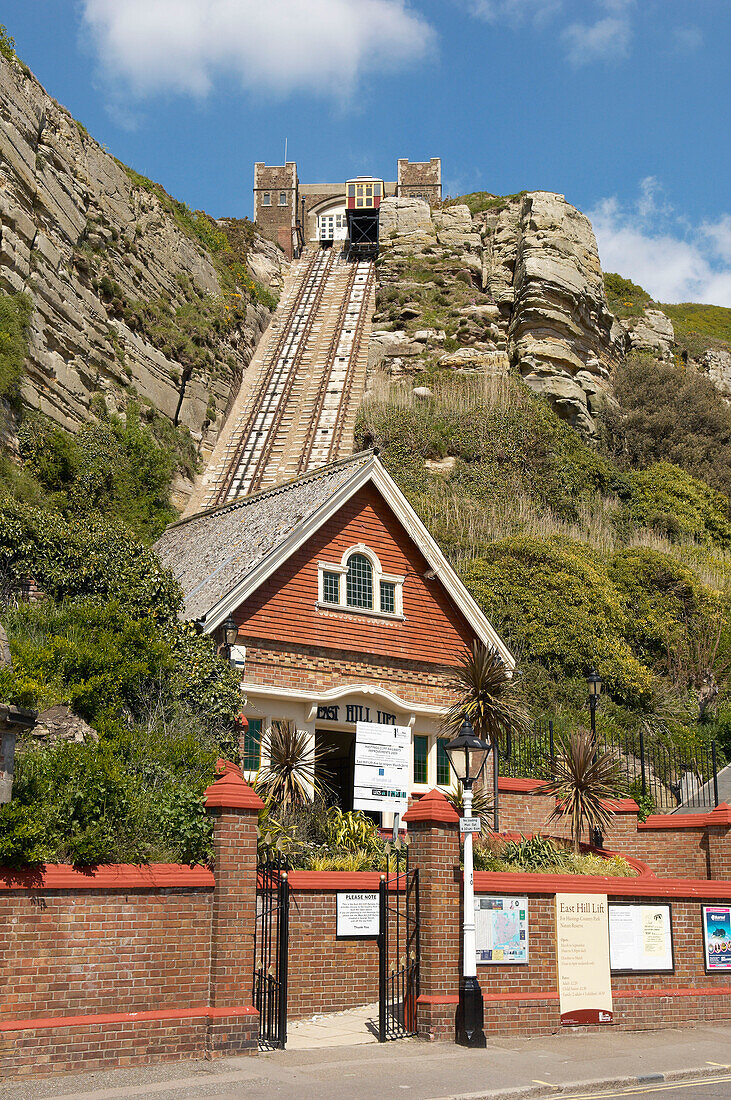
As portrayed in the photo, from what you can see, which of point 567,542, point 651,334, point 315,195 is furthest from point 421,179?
point 567,542

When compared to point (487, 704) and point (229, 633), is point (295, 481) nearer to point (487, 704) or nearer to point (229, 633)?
point (229, 633)

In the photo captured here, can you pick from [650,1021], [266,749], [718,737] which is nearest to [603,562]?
[718,737]

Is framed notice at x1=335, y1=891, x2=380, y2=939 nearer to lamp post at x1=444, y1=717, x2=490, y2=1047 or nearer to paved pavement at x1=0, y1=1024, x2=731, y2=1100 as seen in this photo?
lamp post at x1=444, y1=717, x2=490, y2=1047

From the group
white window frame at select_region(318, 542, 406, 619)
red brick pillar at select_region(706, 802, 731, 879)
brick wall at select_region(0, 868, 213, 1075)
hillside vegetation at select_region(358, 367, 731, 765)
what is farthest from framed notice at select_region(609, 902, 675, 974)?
hillside vegetation at select_region(358, 367, 731, 765)

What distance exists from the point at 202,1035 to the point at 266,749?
8.59 m

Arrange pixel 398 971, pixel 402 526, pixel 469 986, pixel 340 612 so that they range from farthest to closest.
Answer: pixel 402 526
pixel 340 612
pixel 398 971
pixel 469 986

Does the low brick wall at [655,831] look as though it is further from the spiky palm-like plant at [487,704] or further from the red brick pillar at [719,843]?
the spiky palm-like plant at [487,704]

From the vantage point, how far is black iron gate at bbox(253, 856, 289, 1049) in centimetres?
1328

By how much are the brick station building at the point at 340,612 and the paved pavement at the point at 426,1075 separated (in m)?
8.73

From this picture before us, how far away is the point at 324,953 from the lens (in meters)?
14.8

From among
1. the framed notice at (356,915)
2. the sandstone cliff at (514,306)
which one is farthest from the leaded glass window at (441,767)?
the sandstone cliff at (514,306)

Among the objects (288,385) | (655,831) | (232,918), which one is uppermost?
(288,385)

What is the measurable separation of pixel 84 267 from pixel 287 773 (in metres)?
27.7

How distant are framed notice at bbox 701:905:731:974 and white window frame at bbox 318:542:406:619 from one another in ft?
31.8
